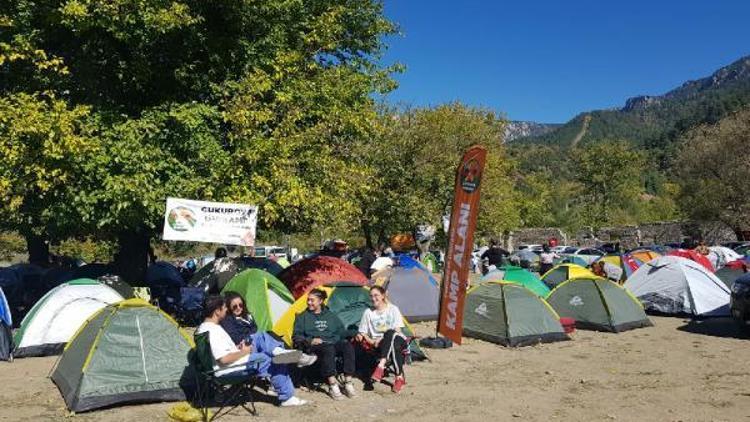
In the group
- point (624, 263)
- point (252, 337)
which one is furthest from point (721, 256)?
point (252, 337)

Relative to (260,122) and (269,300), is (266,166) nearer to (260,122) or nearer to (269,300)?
(260,122)

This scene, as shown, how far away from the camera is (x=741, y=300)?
10977 millimetres

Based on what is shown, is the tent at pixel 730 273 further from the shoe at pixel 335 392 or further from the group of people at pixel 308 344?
the shoe at pixel 335 392

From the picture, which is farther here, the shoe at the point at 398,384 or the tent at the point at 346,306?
the tent at the point at 346,306

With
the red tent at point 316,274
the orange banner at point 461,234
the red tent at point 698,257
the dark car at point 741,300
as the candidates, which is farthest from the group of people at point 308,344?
the red tent at point 698,257

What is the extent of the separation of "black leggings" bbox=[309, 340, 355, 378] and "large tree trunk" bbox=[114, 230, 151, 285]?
328 inches

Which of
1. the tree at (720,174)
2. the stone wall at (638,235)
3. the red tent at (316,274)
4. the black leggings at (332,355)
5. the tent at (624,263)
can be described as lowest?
the black leggings at (332,355)

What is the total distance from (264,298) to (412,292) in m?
4.31

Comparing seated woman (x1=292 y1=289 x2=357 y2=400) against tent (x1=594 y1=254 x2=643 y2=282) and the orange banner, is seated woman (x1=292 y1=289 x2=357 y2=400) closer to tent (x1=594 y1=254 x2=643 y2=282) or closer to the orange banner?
the orange banner

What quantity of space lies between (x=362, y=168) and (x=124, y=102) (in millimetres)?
5090

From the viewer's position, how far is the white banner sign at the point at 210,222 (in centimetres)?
1011

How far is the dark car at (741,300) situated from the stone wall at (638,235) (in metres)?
27.7

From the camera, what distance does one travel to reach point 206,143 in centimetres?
1095

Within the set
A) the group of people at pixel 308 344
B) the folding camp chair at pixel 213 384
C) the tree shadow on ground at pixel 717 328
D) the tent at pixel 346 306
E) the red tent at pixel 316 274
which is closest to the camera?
the folding camp chair at pixel 213 384
